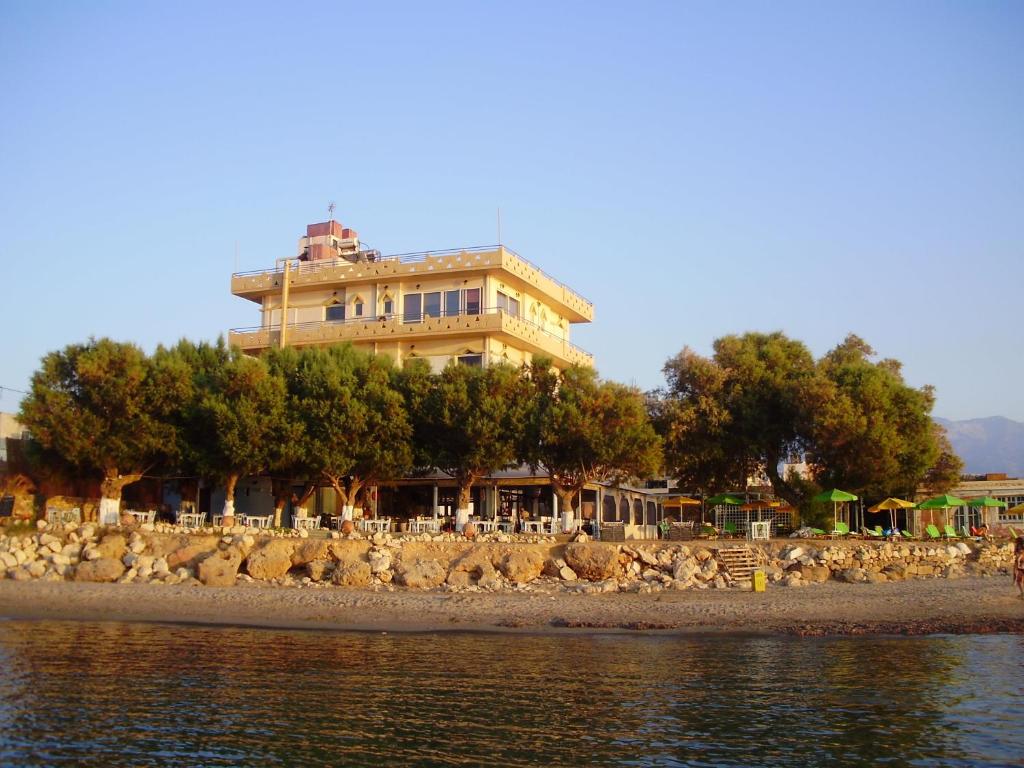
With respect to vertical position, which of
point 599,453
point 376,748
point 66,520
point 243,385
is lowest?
point 376,748

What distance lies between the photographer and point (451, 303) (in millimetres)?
45188

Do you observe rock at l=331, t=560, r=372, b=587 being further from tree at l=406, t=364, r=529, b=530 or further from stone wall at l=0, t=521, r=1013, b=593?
tree at l=406, t=364, r=529, b=530

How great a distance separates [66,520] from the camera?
33656 millimetres

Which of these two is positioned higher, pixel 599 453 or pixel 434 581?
pixel 599 453

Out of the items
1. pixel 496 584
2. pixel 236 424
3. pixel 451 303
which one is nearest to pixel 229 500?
pixel 236 424

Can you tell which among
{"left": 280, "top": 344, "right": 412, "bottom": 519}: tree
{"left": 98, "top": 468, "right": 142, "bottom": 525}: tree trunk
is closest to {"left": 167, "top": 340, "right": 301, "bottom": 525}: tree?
{"left": 280, "top": 344, "right": 412, "bottom": 519}: tree

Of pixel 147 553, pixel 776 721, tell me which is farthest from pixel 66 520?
pixel 776 721

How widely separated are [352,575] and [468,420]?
323 inches

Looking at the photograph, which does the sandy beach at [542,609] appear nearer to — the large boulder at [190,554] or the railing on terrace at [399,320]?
the large boulder at [190,554]

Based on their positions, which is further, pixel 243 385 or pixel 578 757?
pixel 243 385

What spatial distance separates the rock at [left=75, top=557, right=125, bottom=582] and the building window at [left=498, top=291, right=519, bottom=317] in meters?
21.2

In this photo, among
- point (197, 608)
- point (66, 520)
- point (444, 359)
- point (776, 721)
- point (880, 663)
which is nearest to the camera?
point (776, 721)

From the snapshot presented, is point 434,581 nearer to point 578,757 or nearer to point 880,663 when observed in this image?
point 880,663

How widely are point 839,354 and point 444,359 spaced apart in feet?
61.8
